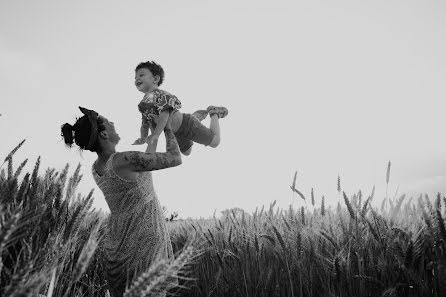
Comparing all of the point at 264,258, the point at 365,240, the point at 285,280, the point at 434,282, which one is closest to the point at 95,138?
the point at 264,258

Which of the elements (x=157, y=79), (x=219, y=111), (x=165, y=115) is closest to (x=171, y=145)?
(x=165, y=115)

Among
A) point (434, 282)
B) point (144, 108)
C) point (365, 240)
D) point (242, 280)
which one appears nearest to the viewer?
point (434, 282)

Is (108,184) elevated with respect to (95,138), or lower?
lower

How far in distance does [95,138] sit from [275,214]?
6.36 ft

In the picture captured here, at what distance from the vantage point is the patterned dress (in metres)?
2.57

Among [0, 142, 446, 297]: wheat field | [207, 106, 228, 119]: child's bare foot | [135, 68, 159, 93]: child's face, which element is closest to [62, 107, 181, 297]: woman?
[0, 142, 446, 297]: wheat field

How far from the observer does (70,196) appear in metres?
1.38

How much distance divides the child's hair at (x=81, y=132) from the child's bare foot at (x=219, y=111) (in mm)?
1837

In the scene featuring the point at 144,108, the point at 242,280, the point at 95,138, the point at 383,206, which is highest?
the point at 144,108

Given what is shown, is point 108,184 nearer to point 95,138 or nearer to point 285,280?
point 95,138

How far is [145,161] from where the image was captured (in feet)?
7.96

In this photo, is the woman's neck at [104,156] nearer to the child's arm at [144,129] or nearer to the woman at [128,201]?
the woman at [128,201]

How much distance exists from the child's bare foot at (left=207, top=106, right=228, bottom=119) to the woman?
183 centimetres

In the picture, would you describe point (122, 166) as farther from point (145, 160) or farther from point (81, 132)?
point (81, 132)
